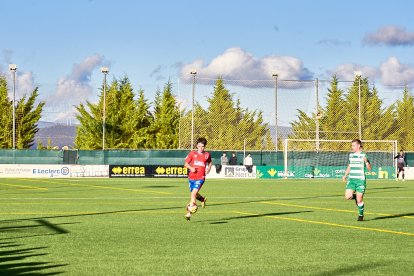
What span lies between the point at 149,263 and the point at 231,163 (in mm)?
48632

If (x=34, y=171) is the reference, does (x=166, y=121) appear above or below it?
above

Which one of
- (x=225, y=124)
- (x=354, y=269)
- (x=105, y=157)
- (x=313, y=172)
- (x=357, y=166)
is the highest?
(x=225, y=124)

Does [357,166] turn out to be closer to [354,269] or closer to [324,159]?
[354,269]

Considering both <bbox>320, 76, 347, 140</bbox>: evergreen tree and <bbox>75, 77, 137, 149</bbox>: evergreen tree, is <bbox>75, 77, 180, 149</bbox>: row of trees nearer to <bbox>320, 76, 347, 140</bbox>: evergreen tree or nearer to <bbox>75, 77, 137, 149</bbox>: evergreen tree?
<bbox>75, 77, 137, 149</bbox>: evergreen tree

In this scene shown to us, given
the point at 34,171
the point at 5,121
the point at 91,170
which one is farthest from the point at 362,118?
the point at 5,121

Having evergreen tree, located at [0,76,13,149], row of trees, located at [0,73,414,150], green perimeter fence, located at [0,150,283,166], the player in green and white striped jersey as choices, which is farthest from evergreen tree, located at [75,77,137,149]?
the player in green and white striped jersey

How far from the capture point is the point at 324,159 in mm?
59969

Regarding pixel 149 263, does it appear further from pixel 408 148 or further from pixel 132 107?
pixel 132 107

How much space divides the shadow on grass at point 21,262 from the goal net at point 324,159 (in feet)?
150

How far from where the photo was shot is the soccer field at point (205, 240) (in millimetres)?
11109

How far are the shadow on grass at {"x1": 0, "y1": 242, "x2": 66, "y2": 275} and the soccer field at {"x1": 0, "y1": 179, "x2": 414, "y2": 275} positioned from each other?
0.01 meters

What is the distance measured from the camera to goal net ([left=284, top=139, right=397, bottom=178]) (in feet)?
193

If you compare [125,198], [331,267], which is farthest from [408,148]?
[331,267]

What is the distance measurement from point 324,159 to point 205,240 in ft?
151
